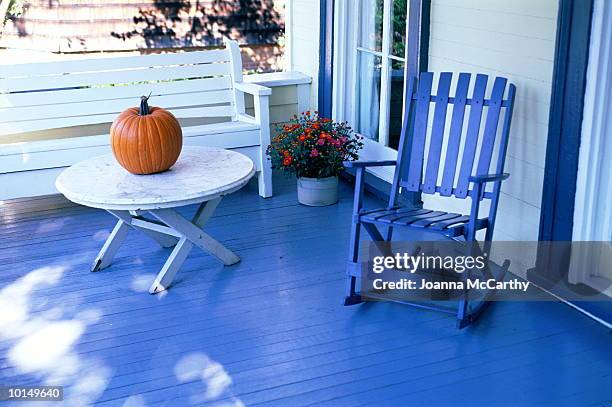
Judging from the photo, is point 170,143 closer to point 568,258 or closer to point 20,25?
point 568,258

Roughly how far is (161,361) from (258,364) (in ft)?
1.30

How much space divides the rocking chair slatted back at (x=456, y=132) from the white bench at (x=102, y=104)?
1.46 metres

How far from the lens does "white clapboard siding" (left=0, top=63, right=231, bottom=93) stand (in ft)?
17.1

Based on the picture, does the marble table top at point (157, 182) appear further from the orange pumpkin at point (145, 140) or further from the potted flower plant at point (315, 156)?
the potted flower plant at point (315, 156)

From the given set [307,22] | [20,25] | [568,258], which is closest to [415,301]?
[568,258]

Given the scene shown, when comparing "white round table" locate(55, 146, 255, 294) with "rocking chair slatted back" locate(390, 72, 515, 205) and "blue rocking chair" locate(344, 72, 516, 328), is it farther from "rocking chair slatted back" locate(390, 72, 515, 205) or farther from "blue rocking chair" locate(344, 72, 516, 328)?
"rocking chair slatted back" locate(390, 72, 515, 205)

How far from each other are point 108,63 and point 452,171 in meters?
2.52

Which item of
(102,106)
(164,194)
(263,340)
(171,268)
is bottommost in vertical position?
(263,340)

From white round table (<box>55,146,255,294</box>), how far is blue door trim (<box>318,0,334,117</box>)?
1601 mm

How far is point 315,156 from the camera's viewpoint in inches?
203

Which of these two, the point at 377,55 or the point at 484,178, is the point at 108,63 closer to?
the point at 377,55

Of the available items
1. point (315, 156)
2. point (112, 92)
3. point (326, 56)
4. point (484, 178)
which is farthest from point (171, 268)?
point (326, 56)

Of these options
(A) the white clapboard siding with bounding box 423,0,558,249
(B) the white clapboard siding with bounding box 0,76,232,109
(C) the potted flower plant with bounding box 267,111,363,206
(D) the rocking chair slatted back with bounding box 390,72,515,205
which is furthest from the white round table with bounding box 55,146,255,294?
(A) the white clapboard siding with bounding box 423,0,558,249

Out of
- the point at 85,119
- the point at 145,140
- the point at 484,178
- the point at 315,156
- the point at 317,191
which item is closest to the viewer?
the point at 484,178
